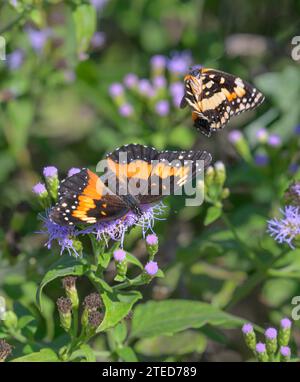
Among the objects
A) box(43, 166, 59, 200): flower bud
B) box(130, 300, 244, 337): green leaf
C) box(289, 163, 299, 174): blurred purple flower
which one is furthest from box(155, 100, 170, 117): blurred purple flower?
box(43, 166, 59, 200): flower bud

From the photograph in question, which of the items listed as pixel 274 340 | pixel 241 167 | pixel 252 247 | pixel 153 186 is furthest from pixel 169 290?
pixel 153 186

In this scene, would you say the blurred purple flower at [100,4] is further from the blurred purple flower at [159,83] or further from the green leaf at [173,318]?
the green leaf at [173,318]

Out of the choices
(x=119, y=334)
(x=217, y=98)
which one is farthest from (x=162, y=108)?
(x=119, y=334)

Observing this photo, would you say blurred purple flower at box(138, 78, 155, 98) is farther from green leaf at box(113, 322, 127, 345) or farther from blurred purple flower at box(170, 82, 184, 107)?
green leaf at box(113, 322, 127, 345)

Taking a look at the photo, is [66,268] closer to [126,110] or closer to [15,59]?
[126,110]

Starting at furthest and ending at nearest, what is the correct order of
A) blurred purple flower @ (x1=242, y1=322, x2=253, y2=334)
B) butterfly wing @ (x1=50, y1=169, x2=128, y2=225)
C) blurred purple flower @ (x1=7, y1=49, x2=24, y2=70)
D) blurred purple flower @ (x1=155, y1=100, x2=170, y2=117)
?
blurred purple flower @ (x1=7, y1=49, x2=24, y2=70), blurred purple flower @ (x1=155, y1=100, x2=170, y2=117), blurred purple flower @ (x1=242, y1=322, x2=253, y2=334), butterfly wing @ (x1=50, y1=169, x2=128, y2=225)

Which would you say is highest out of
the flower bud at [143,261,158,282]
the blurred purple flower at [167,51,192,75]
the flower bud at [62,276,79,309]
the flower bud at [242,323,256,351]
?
the blurred purple flower at [167,51,192,75]

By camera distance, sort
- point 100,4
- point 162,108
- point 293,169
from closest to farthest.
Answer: point 293,169, point 162,108, point 100,4
